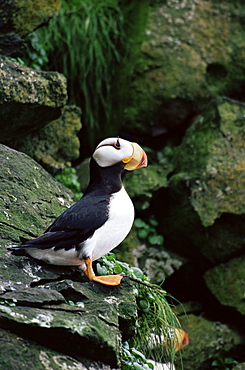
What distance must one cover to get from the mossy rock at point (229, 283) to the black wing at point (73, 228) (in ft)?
7.83

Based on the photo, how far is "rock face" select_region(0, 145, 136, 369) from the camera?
6.87 feet

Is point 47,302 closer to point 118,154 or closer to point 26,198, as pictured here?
point 118,154

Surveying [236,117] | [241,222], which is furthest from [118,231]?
[236,117]

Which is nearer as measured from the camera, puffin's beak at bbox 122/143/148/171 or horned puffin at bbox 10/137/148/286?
horned puffin at bbox 10/137/148/286

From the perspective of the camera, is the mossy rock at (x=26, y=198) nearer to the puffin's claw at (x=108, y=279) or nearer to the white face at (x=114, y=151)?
the puffin's claw at (x=108, y=279)

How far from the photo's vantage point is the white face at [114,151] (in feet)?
9.03

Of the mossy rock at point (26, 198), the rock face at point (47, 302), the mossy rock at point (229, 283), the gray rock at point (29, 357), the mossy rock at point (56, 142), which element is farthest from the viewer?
the mossy rock at point (229, 283)

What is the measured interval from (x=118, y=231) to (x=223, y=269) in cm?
232

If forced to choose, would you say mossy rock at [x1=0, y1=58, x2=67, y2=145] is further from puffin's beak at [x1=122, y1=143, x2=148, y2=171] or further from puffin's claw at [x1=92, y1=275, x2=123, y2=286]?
puffin's claw at [x1=92, y1=275, x2=123, y2=286]

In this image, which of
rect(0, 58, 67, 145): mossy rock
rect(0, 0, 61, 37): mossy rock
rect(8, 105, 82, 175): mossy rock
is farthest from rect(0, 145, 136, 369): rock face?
Answer: rect(0, 0, 61, 37): mossy rock

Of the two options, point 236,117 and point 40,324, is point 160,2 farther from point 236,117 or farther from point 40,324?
point 40,324

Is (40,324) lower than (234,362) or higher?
higher

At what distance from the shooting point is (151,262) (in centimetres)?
481

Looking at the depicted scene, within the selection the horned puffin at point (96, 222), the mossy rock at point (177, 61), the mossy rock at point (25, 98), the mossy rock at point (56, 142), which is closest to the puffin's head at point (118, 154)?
the horned puffin at point (96, 222)
